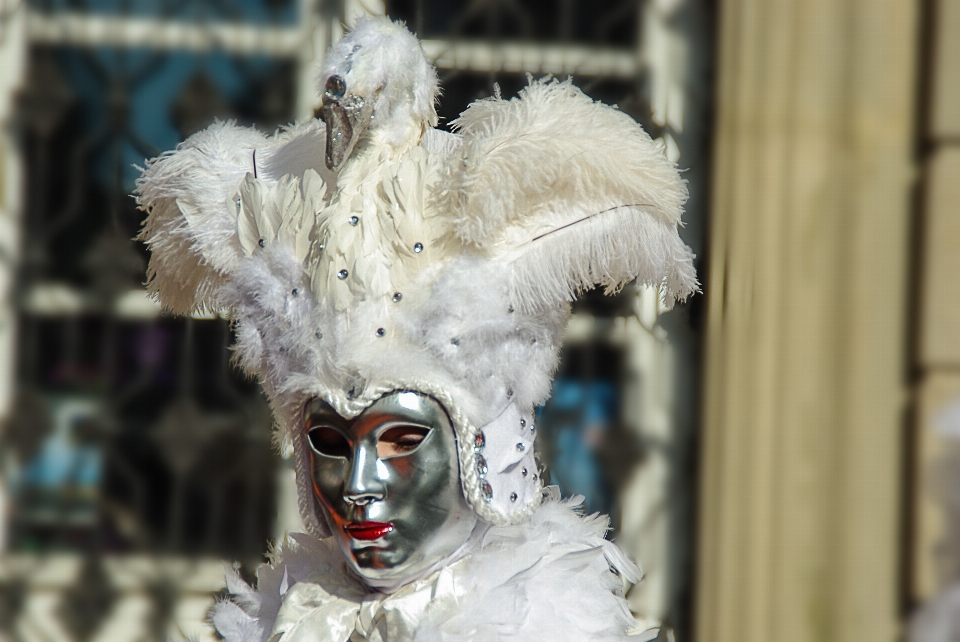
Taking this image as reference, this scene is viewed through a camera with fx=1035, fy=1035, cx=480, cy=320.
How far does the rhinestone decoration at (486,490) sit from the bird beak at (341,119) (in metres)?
0.44

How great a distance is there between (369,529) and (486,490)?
0.15m

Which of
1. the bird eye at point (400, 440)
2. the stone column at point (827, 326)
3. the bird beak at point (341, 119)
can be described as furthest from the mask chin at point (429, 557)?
the stone column at point (827, 326)

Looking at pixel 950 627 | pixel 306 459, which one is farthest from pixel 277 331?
pixel 950 627

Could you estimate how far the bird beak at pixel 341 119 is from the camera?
1299mm

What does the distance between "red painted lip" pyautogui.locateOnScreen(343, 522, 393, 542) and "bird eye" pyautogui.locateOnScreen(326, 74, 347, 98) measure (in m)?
0.53

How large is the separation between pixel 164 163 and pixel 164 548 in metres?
1.33

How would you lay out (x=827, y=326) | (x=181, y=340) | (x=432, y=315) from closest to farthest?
1. (x=432, y=315)
2. (x=827, y=326)
3. (x=181, y=340)

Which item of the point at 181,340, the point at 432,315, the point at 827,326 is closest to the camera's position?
the point at 432,315

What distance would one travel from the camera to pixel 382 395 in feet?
4.10

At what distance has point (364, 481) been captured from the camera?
126 cm

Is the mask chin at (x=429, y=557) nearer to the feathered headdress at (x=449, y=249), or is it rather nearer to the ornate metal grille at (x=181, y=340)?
the feathered headdress at (x=449, y=249)

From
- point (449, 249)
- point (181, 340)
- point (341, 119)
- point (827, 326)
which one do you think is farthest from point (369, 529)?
point (181, 340)

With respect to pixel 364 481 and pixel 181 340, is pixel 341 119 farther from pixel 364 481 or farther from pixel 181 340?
pixel 181 340

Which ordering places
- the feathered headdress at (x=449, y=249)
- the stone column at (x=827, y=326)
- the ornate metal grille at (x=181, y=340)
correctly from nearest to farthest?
the feathered headdress at (x=449, y=249) → the stone column at (x=827, y=326) → the ornate metal grille at (x=181, y=340)
